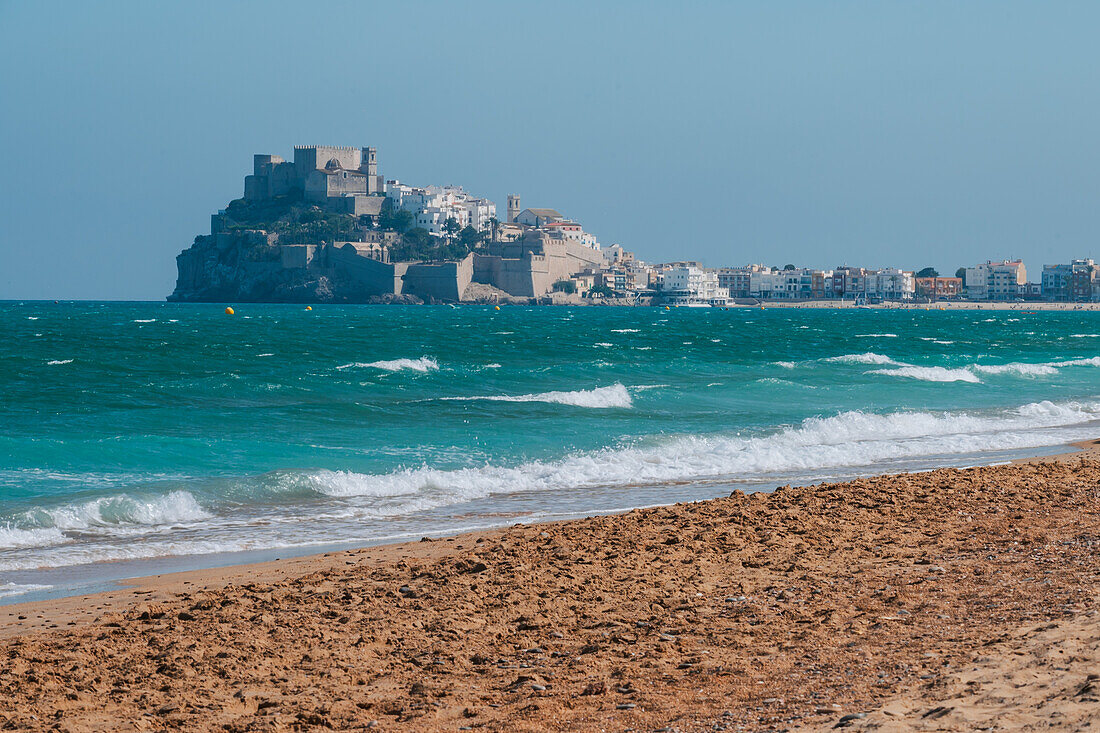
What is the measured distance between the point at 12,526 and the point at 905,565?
7.41 meters

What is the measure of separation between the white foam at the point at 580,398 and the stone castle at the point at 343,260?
101 metres

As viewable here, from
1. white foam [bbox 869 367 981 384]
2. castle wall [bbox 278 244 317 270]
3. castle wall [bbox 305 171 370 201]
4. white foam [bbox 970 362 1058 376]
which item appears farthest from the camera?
castle wall [bbox 305 171 370 201]

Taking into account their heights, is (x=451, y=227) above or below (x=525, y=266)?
above

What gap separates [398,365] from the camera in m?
29.6

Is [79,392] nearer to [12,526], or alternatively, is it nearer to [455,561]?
[12,526]

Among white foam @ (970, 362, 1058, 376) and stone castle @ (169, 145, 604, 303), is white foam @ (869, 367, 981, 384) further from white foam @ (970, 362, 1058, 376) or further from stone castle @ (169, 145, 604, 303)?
stone castle @ (169, 145, 604, 303)

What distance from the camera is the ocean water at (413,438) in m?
9.66

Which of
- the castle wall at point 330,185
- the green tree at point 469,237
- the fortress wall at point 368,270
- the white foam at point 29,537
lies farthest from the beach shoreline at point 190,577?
the castle wall at point 330,185

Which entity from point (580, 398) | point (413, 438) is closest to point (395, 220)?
point (580, 398)

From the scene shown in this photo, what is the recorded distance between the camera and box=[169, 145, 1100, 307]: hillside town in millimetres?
125438

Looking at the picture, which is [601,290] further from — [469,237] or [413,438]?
[413,438]

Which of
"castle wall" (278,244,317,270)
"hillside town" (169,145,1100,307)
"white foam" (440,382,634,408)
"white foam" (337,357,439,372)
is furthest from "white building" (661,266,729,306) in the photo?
"white foam" (440,382,634,408)

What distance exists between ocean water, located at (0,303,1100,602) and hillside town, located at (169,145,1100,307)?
9167cm

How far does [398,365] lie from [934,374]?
571 inches
